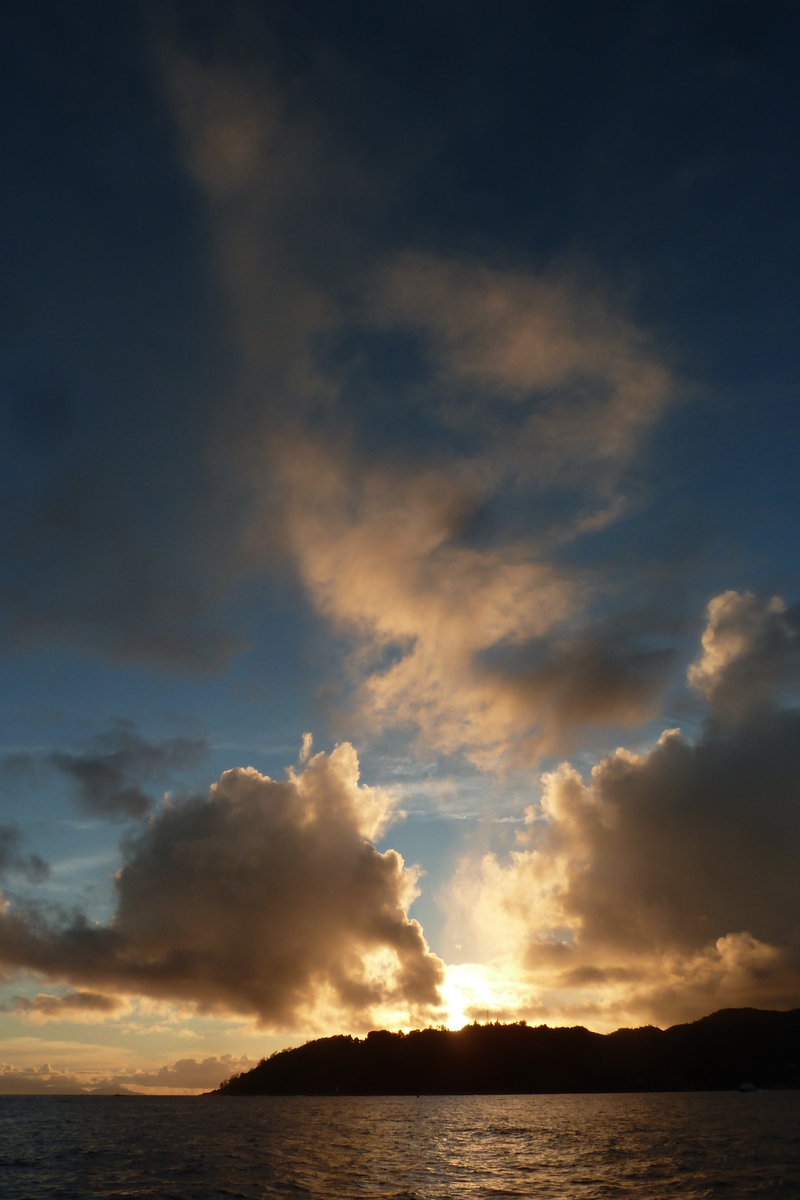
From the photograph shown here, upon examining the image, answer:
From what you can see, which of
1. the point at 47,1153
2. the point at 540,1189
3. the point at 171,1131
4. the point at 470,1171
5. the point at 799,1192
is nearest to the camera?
the point at 799,1192

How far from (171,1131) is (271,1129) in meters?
25.6

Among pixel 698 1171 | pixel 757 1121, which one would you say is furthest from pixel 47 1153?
pixel 757 1121

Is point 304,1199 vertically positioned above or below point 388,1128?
above

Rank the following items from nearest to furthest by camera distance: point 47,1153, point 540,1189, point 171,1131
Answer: point 540,1189, point 47,1153, point 171,1131

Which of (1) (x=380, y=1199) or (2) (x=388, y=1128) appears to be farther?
(2) (x=388, y=1128)

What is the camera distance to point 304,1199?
72.4m

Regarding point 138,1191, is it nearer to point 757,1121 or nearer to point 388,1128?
point 388,1128

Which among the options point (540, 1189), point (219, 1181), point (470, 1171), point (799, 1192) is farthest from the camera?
point (470, 1171)

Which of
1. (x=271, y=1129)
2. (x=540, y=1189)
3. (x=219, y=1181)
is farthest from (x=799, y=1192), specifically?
(x=271, y=1129)

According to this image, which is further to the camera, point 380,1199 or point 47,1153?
point 47,1153

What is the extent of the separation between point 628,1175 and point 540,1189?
49.1 ft

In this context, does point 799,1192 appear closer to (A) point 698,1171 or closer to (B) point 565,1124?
(A) point 698,1171

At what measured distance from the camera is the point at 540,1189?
79.6m

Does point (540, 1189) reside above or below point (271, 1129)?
above
